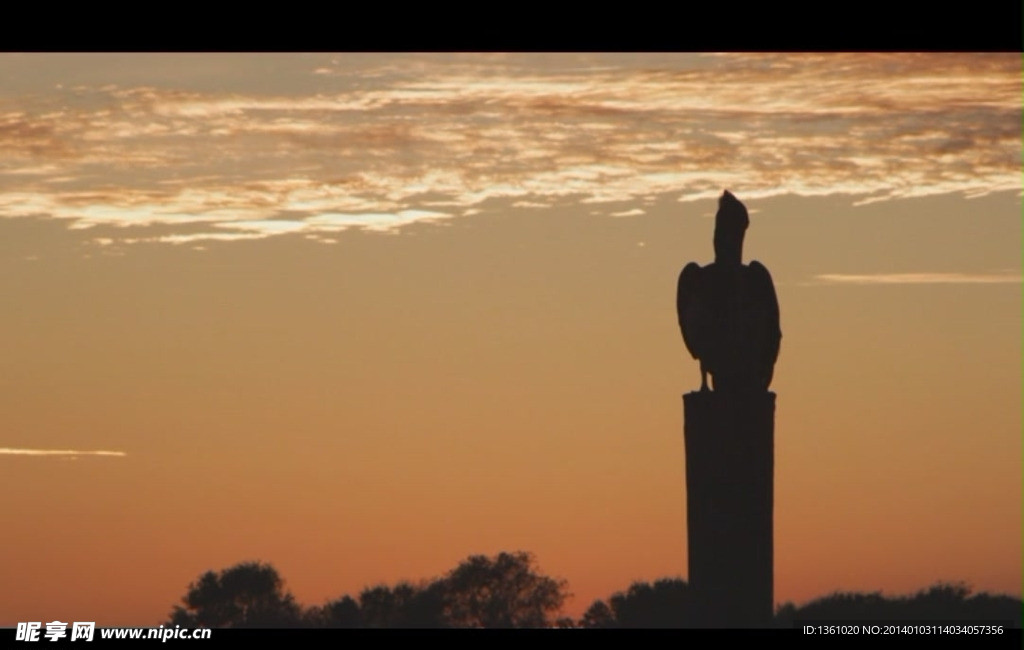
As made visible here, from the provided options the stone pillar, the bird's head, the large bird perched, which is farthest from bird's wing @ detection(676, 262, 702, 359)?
the stone pillar

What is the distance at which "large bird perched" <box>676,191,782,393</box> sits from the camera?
2434 cm

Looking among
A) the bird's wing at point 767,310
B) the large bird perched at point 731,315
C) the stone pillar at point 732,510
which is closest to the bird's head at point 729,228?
the large bird perched at point 731,315

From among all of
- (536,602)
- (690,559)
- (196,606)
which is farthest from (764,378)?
(196,606)

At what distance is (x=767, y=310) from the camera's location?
2436cm

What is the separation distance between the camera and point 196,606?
47.3 m

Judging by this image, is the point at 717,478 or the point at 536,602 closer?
the point at 717,478

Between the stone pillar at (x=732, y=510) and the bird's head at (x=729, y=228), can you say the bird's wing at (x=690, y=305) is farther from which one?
the stone pillar at (x=732, y=510)

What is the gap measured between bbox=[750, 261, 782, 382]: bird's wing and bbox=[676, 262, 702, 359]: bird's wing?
0.71 m

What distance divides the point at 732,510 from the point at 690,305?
260 cm

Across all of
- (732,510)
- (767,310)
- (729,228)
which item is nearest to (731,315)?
(767,310)

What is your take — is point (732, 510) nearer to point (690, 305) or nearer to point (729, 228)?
point (690, 305)

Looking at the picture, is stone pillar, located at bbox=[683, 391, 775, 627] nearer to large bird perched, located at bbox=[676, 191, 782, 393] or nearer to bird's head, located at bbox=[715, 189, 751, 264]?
large bird perched, located at bbox=[676, 191, 782, 393]

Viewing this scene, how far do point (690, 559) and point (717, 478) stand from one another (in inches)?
43.0
